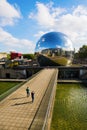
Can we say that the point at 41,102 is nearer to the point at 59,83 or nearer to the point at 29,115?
the point at 29,115

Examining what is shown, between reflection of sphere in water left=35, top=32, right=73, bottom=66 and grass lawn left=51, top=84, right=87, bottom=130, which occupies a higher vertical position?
reflection of sphere in water left=35, top=32, right=73, bottom=66

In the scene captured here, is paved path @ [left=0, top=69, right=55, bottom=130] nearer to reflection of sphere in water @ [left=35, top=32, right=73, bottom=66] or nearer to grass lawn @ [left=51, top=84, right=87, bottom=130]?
grass lawn @ [left=51, top=84, right=87, bottom=130]

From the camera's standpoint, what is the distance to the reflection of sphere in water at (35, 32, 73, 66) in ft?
161

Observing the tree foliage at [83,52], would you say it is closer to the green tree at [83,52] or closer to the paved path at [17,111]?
the green tree at [83,52]

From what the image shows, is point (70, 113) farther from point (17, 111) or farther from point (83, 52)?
point (83, 52)

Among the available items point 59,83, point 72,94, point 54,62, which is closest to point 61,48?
point 54,62

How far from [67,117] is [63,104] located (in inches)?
172

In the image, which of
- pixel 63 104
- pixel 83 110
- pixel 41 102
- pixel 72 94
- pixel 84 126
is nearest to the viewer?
pixel 84 126

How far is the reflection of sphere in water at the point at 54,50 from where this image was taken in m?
49.2

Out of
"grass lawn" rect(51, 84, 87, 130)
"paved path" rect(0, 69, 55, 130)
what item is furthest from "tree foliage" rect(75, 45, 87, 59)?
"paved path" rect(0, 69, 55, 130)

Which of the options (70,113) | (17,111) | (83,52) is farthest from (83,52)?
(17,111)

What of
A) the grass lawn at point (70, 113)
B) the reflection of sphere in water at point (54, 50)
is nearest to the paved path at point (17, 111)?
the grass lawn at point (70, 113)

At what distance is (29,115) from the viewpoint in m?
14.1

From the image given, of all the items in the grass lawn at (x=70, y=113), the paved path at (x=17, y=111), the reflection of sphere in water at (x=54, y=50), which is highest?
the reflection of sphere in water at (x=54, y=50)
